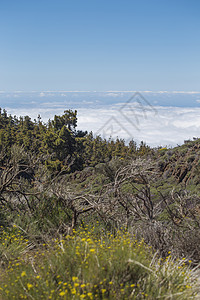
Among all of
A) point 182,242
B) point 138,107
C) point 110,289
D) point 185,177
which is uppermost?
point 138,107

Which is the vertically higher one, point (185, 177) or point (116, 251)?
point (116, 251)

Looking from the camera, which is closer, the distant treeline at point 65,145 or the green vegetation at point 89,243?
the green vegetation at point 89,243

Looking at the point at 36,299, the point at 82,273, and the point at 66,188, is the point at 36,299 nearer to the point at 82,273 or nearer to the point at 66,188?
the point at 82,273

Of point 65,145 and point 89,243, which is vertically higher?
point 89,243

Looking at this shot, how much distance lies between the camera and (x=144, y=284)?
2660 millimetres

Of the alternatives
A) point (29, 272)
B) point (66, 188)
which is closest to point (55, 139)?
point (66, 188)

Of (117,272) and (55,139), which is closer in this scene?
(117,272)

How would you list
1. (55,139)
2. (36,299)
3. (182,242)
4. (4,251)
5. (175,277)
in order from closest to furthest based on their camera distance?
(36,299) → (175,277) → (4,251) → (182,242) → (55,139)

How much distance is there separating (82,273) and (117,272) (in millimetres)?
339

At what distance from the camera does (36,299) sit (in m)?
2.56

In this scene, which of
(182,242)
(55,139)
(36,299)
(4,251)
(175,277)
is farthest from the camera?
(55,139)

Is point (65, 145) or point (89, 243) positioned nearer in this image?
point (89, 243)

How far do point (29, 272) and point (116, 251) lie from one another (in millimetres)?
972

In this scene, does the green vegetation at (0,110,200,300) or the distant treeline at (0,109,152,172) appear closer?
the green vegetation at (0,110,200,300)
